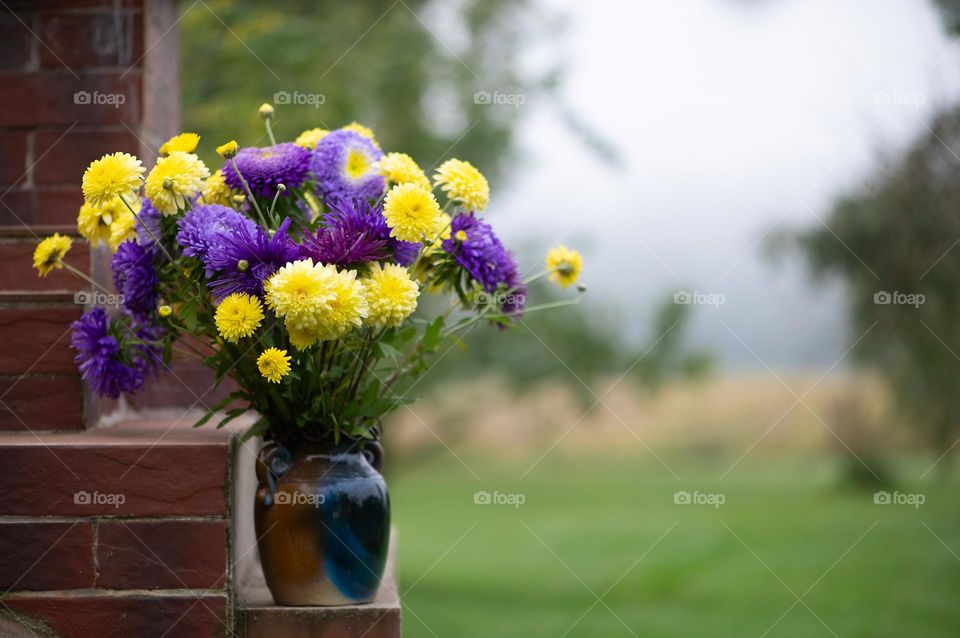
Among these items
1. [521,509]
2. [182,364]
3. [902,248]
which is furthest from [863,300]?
[182,364]

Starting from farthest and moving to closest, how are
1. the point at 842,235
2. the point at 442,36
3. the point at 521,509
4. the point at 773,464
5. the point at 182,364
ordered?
the point at 773,464
the point at 521,509
the point at 842,235
the point at 442,36
the point at 182,364

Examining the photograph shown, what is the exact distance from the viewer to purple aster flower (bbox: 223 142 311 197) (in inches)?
77.2

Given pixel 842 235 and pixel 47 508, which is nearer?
pixel 47 508

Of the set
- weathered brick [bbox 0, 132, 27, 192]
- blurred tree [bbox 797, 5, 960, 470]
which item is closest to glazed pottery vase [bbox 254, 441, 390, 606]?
weathered brick [bbox 0, 132, 27, 192]

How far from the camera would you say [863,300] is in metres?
8.89

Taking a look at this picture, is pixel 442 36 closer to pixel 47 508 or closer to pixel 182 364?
pixel 182 364

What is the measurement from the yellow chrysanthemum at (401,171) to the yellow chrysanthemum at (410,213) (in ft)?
0.47

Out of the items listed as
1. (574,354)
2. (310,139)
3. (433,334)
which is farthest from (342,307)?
(574,354)

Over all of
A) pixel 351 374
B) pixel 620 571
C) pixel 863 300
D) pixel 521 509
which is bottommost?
pixel 521 509

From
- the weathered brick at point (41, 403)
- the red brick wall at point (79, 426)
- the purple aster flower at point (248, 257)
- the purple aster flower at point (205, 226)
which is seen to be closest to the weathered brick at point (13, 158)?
the red brick wall at point (79, 426)

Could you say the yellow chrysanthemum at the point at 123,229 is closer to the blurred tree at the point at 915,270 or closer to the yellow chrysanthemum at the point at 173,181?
the yellow chrysanthemum at the point at 173,181

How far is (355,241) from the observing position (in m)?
1.85

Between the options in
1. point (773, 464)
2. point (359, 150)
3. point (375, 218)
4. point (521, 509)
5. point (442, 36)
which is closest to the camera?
point (375, 218)

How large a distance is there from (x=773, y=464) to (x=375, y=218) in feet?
45.7
